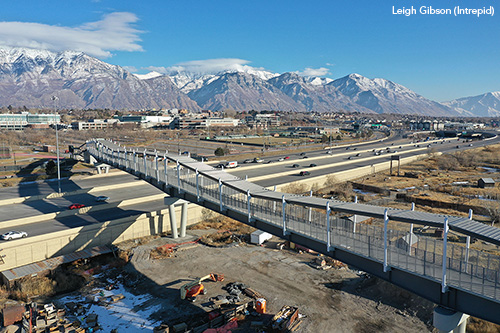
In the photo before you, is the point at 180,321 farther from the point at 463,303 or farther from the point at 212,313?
the point at 463,303

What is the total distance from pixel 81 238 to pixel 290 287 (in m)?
21.4

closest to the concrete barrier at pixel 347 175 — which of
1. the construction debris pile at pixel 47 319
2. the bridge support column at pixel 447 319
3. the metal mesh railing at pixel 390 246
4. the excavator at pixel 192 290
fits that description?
the excavator at pixel 192 290

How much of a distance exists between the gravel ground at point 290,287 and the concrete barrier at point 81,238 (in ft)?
7.03

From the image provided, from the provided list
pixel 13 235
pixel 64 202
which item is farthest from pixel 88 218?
pixel 64 202

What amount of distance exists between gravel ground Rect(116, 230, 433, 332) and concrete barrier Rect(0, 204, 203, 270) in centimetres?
214

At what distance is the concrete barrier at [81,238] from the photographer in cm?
3166

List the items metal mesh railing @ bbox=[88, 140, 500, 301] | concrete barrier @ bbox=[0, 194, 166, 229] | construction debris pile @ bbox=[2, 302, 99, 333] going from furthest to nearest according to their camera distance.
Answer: concrete barrier @ bbox=[0, 194, 166, 229] < construction debris pile @ bbox=[2, 302, 99, 333] < metal mesh railing @ bbox=[88, 140, 500, 301]

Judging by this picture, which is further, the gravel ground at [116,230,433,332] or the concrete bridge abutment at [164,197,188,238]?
the concrete bridge abutment at [164,197,188,238]

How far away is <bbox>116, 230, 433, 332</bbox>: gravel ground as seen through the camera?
80.3 feet

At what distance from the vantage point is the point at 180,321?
2439 centimetres

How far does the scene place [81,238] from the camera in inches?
1406

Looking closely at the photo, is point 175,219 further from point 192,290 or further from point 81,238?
point 192,290

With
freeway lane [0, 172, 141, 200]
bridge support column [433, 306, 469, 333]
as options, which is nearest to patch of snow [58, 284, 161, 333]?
bridge support column [433, 306, 469, 333]

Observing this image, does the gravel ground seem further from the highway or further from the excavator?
the highway
